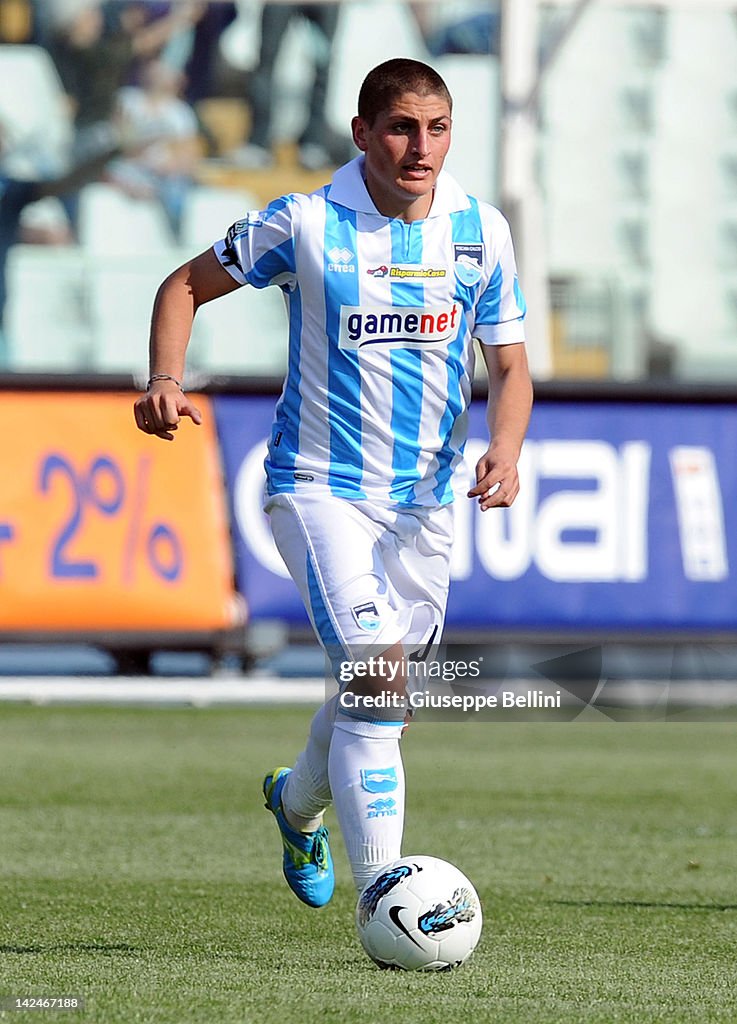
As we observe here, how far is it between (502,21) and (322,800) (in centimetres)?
1014

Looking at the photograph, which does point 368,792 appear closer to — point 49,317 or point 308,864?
point 308,864

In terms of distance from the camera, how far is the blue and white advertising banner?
36.9 ft

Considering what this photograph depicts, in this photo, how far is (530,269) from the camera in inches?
536

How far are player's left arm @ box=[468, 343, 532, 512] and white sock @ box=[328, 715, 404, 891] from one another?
59 cm

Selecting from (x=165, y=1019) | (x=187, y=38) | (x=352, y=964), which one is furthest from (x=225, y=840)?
(x=187, y=38)

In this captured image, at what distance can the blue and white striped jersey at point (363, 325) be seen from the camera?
16.0ft

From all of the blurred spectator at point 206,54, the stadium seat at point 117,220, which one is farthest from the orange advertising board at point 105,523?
the blurred spectator at point 206,54

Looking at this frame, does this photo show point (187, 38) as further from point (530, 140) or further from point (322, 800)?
point (322, 800)

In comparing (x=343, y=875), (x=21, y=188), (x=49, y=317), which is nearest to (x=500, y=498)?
(x=343, y=875)

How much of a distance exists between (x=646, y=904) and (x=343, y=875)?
111cm

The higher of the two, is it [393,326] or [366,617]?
[393,326]

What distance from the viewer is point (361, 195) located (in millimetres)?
4926

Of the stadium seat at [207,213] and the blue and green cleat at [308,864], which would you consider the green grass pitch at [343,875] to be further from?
the stadium seat at [207,213]

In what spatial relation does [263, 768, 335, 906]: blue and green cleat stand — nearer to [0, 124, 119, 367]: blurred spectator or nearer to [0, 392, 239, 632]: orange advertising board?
[0, 392, 239, 632]: orange advertising board
